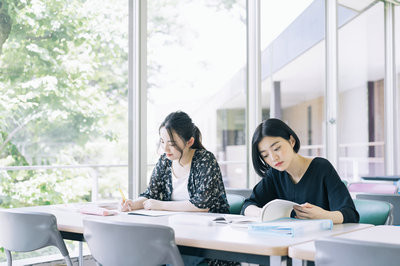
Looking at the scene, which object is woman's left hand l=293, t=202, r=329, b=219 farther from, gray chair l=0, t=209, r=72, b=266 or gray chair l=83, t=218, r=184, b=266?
gray chair l=0, t=209, r=72, b=266

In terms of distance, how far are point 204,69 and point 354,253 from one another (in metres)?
5.22

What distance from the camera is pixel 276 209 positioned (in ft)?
6.05

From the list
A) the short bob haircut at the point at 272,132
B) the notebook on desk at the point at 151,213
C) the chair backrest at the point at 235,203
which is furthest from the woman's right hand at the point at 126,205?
the short bob haircut at the point at 272,132

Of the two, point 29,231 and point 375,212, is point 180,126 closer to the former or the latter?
point 29,231

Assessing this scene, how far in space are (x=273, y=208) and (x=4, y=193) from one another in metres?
4.06

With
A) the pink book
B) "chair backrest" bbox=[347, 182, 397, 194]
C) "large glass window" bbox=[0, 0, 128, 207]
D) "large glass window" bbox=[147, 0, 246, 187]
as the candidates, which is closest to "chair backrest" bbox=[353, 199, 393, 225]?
the pink book

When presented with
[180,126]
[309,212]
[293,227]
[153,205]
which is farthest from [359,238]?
→ [180,126]

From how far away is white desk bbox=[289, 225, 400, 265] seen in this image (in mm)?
1333

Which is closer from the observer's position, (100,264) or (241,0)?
(100,264)

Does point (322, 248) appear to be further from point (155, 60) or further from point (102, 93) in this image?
point (102, 93)

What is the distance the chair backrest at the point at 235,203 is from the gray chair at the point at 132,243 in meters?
1.13

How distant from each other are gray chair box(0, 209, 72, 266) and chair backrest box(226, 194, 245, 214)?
1.01 metres

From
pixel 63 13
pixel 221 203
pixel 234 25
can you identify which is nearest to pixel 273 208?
pixel 221 203

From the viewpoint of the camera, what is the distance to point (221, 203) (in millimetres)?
2504
